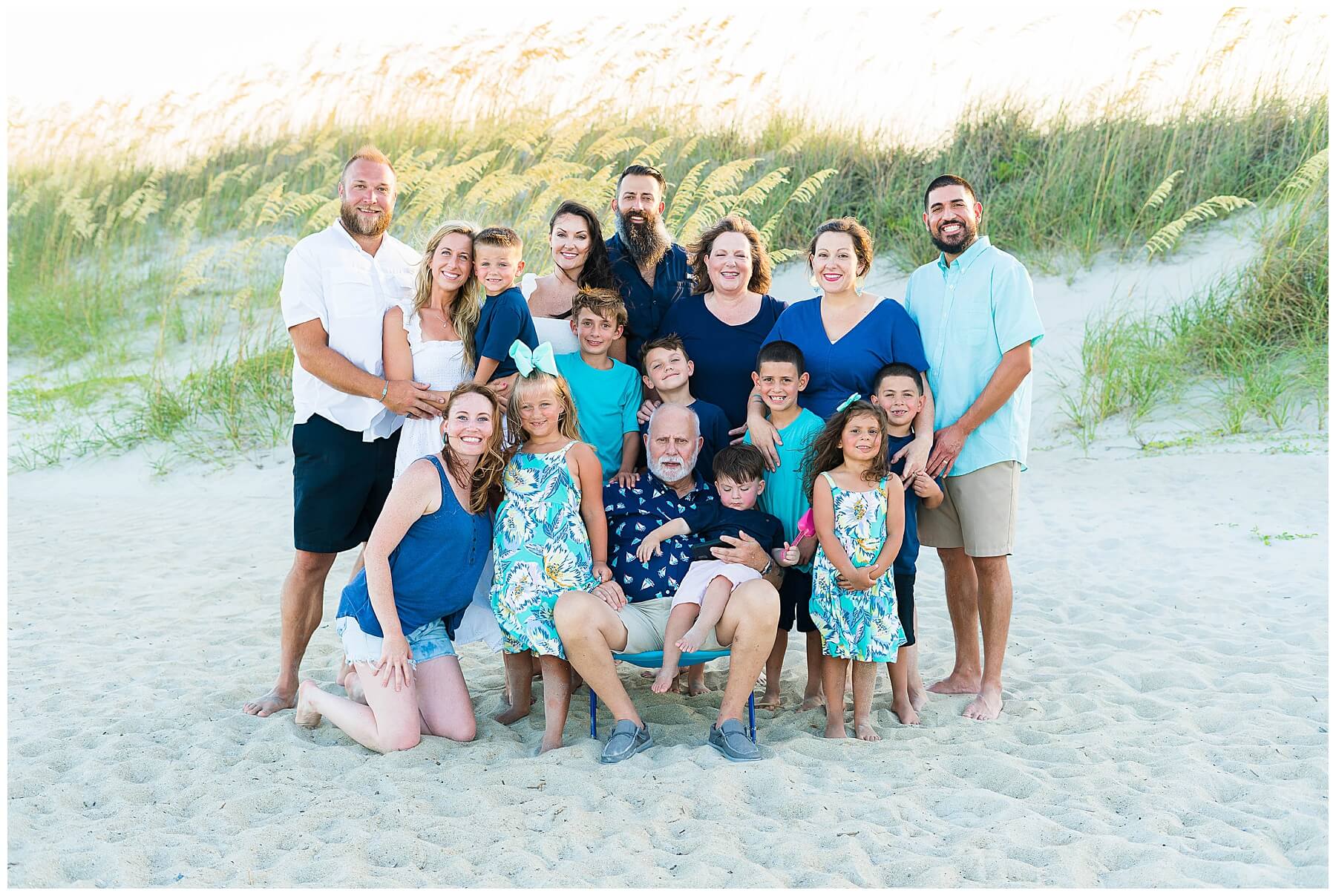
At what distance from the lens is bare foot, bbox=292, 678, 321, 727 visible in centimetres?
412

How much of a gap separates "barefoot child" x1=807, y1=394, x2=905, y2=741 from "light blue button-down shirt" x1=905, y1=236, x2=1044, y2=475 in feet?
1.50

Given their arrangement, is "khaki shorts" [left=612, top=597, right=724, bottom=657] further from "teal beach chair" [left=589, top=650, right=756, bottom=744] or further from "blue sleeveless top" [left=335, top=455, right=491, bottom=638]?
"blue sleeveless top" [left=335, top=455, right=491, bottom=638]

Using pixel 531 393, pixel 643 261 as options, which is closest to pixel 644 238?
pixel 643 261

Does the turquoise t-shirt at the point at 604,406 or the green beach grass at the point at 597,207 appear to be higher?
the green beach grass at the point at 597,207

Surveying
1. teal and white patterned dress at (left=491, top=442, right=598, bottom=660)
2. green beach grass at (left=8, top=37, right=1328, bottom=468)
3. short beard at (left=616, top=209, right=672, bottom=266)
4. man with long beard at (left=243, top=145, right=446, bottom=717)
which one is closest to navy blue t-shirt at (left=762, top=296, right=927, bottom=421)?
short beard at (left=616, top=209, right=672, bottom=266)

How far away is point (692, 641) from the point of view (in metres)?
3.73

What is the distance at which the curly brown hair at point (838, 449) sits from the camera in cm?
387

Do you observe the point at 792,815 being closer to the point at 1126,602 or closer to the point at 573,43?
the point at 1126,602

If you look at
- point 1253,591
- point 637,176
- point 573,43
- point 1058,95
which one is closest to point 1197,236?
point 1058,95

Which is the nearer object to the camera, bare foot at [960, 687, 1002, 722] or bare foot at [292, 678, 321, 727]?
bare foot at [292, 678, 321, 727]

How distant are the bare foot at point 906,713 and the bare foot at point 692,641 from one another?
0.96 meters

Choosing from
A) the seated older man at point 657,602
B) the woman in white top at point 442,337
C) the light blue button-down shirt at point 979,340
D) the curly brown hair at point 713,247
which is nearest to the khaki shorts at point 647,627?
the seated older man at point 657,602

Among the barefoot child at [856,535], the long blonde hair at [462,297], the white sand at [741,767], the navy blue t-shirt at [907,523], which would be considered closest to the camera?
the white sand at [741,767]

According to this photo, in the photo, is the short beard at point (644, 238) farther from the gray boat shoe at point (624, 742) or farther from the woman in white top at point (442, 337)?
the gray boat shoe at point (624, 742)
